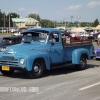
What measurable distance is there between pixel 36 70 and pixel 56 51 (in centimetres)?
139

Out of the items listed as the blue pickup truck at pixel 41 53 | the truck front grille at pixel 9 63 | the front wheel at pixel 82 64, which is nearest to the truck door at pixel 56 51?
the blue pickup truck at pixel 41 53

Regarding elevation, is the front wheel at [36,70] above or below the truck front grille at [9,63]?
below

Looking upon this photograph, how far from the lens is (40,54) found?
9.66 meters

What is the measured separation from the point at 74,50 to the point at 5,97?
5.41 metres

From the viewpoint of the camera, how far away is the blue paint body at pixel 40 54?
933 centimetres

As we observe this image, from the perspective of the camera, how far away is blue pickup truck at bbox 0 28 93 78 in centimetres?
939

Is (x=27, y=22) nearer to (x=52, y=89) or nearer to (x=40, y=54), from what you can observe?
(x=40, y=54)

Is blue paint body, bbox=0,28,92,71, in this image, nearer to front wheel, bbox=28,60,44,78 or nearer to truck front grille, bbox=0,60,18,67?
truck front grille, bbox=0,60,18,67

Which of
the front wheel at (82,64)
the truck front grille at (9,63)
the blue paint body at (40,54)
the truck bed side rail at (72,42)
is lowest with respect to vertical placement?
the front wheel at (82,64)

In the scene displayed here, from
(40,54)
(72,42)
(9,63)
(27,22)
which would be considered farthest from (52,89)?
(27,22)

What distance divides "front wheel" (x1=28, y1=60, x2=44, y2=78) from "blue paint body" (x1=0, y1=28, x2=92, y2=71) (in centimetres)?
24

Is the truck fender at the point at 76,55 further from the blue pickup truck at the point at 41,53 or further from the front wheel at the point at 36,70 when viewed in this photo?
the front wheel at the point at 36,70

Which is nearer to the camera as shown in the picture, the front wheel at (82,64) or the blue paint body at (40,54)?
the blue paint body at (40,54)

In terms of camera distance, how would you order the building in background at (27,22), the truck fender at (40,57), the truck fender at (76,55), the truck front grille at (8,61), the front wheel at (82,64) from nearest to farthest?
the truck fender at (40,57) < the truck front grille at (8,61) < the truck fender at (76,55) < the front wheel at (82,64) < the building in background at (27,22)
